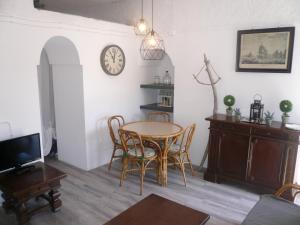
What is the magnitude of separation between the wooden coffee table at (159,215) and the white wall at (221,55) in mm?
1926

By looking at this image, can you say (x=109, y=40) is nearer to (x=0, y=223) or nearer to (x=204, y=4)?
(x=204, y=4)

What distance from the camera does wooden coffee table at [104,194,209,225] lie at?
2.04 metres

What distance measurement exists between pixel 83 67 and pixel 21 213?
2011 millimetres

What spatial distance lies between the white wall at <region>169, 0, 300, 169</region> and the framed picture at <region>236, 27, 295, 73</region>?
8cm

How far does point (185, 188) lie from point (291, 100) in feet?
5.79

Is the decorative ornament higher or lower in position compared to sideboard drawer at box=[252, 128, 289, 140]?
higher

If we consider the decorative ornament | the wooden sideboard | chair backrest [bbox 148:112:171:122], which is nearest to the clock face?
chair backrest [bbox 148:112:171:122]

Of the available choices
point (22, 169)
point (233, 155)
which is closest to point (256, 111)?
point (233, 155)

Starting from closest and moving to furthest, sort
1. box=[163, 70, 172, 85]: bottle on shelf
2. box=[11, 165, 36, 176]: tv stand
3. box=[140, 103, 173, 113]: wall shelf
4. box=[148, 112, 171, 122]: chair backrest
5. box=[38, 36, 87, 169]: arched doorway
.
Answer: box=[11, 165, 36, 176]: tv stand < box=[38, 36, 87, 169]: arched doorway < box=[140, 103, 173, 113]: wall shelf < box=[148, 112, 171, 122]: chair backrest < box=[163, 70, 172, 85]: bottle on shelf

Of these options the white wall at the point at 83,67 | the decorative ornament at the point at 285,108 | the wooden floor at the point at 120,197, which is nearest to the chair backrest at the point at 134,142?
the wooden floor at the point at 120,197

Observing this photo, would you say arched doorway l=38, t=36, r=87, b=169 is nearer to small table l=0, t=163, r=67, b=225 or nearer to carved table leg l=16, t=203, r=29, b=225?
small table l=0, t=163, r=67, b=225

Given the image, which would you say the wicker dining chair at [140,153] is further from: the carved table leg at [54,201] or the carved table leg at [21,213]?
the carved table leg at [21,213]

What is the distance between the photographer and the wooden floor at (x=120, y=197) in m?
2.78

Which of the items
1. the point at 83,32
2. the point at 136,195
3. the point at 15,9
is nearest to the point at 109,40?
the point at 83,32
